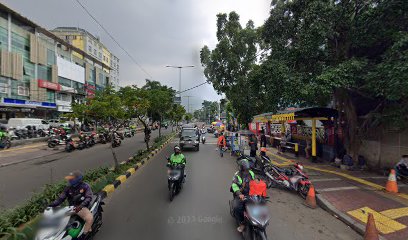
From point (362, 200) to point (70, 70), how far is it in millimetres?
50288

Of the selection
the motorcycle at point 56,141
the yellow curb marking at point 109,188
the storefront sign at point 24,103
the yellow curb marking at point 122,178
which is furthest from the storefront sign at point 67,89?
the yellow curb marking at point 109,188

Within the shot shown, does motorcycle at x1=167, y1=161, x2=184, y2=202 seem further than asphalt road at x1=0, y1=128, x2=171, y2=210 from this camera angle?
No

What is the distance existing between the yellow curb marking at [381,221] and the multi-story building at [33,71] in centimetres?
2851

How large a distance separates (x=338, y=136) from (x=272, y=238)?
903cm

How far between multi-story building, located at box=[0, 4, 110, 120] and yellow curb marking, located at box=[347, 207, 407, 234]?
28512mm

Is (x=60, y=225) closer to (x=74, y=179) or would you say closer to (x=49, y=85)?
(x=74, y=179)

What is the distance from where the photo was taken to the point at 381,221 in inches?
199

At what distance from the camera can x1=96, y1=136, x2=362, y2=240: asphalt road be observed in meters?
4.50

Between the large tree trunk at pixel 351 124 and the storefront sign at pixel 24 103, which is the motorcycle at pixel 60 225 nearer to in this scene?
the large tree trunk at pixel 351 124

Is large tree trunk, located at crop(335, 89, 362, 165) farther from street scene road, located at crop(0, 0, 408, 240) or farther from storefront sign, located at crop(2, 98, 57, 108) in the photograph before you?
storefront sign, located at crop(2, 98, 57, 108)

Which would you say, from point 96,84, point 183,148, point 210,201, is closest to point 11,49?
point 96,84

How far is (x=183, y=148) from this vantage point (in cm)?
1747

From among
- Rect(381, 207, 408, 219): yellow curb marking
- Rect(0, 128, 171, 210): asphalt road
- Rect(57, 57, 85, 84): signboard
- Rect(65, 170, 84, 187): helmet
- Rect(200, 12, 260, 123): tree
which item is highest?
Rect(57, 57, 85, 84): signboard

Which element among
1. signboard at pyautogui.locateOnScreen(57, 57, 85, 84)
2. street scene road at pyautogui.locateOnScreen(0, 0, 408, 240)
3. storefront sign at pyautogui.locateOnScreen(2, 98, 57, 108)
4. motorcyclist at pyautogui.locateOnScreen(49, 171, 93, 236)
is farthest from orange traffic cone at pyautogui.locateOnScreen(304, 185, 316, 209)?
signboard at pyautogui.locateOnScreen(57, 57, 85, 84)
